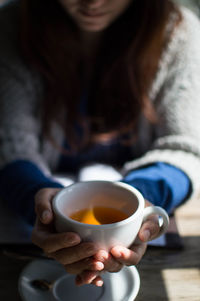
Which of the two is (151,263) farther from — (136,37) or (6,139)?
(136,37)

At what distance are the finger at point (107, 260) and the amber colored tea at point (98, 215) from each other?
51mm

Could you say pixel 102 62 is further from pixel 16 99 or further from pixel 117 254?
pixel 117 254

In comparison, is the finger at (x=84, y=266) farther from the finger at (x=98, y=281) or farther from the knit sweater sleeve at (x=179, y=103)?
the knit sweater sleeve at (x=179, y=103)

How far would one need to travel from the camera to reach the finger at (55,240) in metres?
0.48

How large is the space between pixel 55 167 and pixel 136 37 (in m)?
0.40

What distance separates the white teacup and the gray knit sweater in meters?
0.27

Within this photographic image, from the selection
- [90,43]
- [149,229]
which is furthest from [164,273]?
[90,43]

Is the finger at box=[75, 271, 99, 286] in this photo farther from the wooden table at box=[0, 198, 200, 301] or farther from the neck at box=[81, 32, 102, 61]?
the neck at box=[81, 32, 102, 61]

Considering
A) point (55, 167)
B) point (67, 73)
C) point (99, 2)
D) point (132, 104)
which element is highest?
point (99, 2)

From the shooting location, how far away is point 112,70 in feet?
3.15

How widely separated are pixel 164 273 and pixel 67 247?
0.18 m

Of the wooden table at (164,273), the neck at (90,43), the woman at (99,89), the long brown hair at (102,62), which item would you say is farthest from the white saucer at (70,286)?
the neck at (90,43)

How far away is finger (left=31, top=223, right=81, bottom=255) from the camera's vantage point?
48cm

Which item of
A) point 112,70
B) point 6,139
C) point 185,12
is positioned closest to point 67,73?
point 112,70
